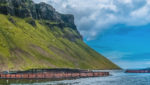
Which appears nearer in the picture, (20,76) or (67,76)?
(20,76)

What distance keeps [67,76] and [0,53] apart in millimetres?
79581

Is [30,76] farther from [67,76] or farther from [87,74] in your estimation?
[87,74]

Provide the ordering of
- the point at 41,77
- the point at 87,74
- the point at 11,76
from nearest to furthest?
the point at 11,76, the point at 41,77, the point at 87,74

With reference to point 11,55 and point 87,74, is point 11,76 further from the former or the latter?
point 11,55

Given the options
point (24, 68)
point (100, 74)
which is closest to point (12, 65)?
point (24, 68)

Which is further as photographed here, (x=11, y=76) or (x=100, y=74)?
(x=100, y=74)

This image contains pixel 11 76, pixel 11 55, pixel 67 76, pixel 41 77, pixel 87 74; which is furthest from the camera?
pixel 11 55

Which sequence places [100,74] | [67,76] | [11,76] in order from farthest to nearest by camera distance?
[100,74] → [67,76] → [11,76]

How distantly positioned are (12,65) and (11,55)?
17.4m

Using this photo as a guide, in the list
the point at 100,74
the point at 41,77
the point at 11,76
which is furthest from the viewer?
the point at 100,74

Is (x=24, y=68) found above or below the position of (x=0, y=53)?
below

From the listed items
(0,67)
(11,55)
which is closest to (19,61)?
(11,55)

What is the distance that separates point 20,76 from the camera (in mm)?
121438

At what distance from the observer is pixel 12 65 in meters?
184
